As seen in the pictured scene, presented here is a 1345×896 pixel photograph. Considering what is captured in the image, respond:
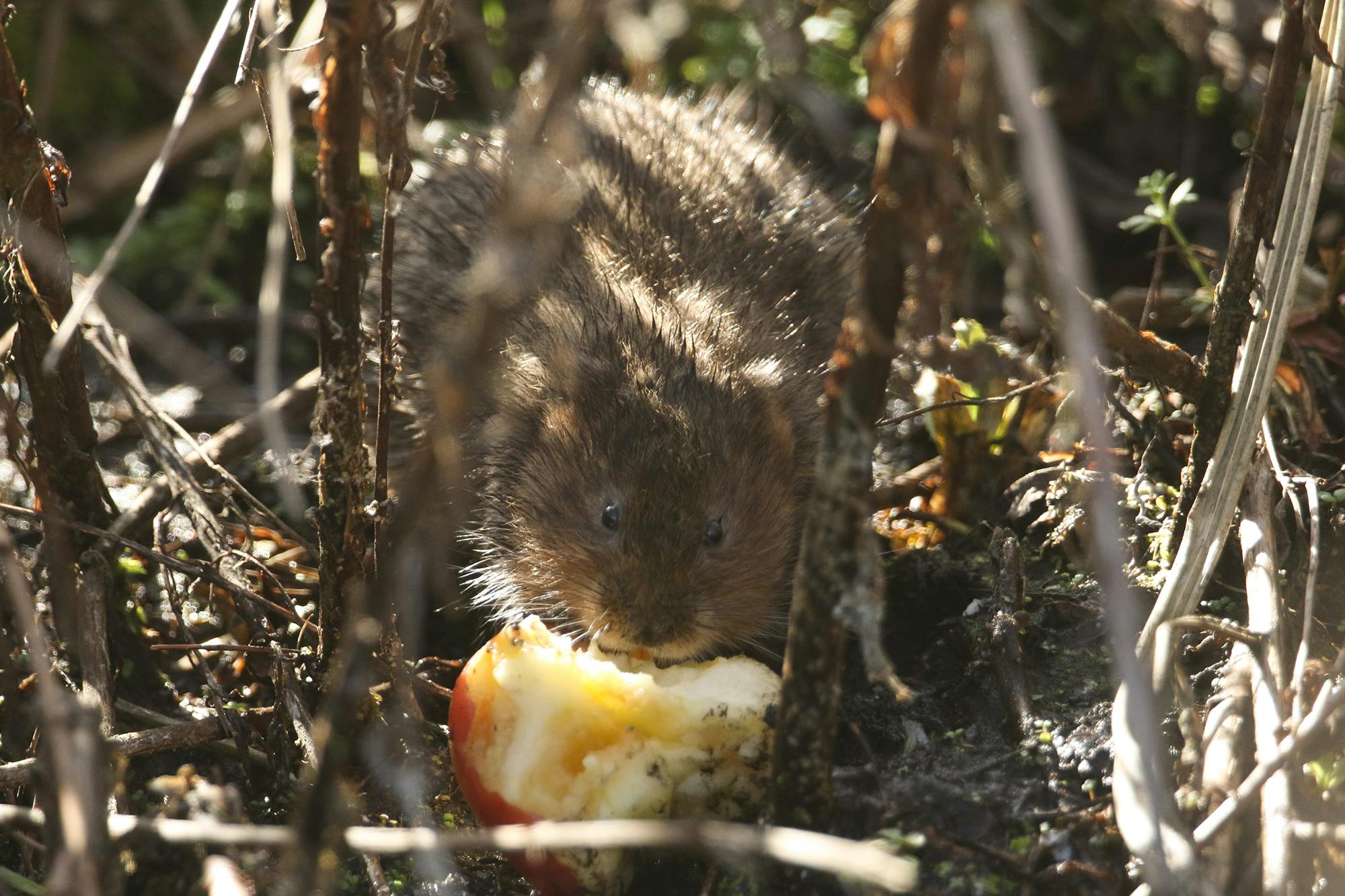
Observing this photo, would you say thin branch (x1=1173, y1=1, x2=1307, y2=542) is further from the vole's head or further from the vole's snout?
the vole's snout

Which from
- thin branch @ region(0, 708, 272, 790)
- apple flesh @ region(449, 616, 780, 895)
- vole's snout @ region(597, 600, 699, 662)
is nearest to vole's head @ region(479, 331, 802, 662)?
vole's snout @ region(597, 600, 699, 662)

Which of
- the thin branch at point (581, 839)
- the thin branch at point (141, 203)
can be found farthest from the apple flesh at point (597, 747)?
the thin branch at point (141, 203)

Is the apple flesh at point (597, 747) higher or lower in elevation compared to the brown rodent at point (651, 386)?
lower

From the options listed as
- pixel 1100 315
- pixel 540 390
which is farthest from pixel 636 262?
pixel 1100 315

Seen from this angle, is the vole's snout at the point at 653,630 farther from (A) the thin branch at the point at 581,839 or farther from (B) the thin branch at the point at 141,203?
(B) the thin branch at the point at 141,203

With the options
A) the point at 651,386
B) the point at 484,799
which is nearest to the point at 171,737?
the point at 484,799

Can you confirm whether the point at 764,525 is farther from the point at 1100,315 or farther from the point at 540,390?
the point at 1100,315

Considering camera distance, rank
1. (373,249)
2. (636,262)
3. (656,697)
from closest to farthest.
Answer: (656,697), (636,262), (373,249)
